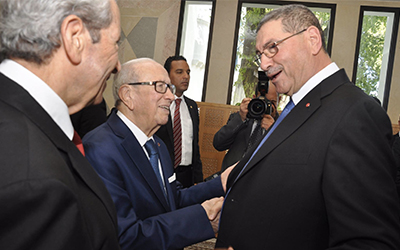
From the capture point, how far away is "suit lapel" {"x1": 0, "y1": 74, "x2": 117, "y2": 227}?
2.40 feet

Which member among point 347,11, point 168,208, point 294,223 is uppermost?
point 347,11

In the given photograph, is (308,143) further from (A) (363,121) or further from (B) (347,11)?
(B) (347,11)

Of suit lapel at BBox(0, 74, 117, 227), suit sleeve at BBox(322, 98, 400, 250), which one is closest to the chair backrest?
Answer: suit sleeve at BBox(322, 98, 400, 250)

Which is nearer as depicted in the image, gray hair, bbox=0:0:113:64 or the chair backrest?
gray hair, bbox=0:0:113:64

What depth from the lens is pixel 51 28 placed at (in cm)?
81

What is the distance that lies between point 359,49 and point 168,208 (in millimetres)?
6529

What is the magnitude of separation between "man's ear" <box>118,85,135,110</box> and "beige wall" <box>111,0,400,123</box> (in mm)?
5330

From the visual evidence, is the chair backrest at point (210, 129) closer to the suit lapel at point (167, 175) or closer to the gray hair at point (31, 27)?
the suit lapel at point (167, 175)

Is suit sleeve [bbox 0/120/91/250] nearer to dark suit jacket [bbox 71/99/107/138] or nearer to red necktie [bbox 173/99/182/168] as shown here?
dark suit jacket [bbox 71/99/107/138]

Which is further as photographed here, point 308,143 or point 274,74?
point 274,74

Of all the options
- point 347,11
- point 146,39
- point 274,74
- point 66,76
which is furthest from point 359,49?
point 66,76

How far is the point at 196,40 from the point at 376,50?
3669 millimetres

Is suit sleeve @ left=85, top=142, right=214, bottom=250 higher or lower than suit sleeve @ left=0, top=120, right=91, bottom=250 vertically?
lower

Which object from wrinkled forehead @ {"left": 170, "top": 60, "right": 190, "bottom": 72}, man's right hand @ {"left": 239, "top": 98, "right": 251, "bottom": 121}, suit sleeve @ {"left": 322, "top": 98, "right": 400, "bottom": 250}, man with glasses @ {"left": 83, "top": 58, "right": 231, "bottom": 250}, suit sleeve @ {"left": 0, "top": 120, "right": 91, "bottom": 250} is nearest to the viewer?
suit sleeve @ {"left": 0, "top": 120, "right": 91, "bottom": 250}
